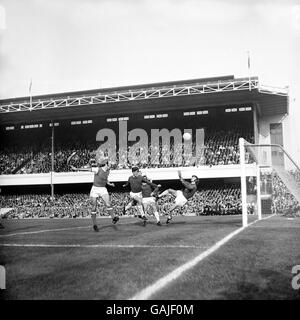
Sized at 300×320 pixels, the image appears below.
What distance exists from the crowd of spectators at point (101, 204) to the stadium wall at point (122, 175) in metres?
1.39

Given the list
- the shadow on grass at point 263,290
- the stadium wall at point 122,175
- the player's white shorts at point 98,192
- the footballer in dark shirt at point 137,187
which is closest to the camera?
the shadow on grass at point 263,290

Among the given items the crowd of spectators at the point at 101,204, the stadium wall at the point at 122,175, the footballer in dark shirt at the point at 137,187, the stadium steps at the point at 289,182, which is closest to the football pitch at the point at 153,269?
the footballer in dark shirt at the point at 137,187

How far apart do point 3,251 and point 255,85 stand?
29.3 meters

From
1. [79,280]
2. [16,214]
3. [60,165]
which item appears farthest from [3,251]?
[60,165]

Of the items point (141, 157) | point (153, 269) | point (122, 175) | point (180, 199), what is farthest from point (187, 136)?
point (153, 269)

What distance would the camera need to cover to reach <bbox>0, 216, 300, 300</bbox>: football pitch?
442 cm

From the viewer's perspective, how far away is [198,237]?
8992mm

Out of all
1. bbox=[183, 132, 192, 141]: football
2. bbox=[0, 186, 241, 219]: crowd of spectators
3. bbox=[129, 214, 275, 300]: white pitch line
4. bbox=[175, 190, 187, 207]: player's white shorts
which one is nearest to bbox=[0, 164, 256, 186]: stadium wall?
bbox=[0, 186, 241, 219]: crowd of spectators

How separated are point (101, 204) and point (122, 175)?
433 cm

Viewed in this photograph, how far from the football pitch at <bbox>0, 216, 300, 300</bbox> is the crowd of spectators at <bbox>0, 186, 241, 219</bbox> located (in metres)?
21.1

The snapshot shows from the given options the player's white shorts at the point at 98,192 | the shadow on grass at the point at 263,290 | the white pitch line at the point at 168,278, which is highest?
the player's white shorts at the point at 98,192

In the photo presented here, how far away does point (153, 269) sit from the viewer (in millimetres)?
5445

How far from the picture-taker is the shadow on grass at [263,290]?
427cm

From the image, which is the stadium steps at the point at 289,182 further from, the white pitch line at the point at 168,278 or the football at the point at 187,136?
the football at the point at 187,136
